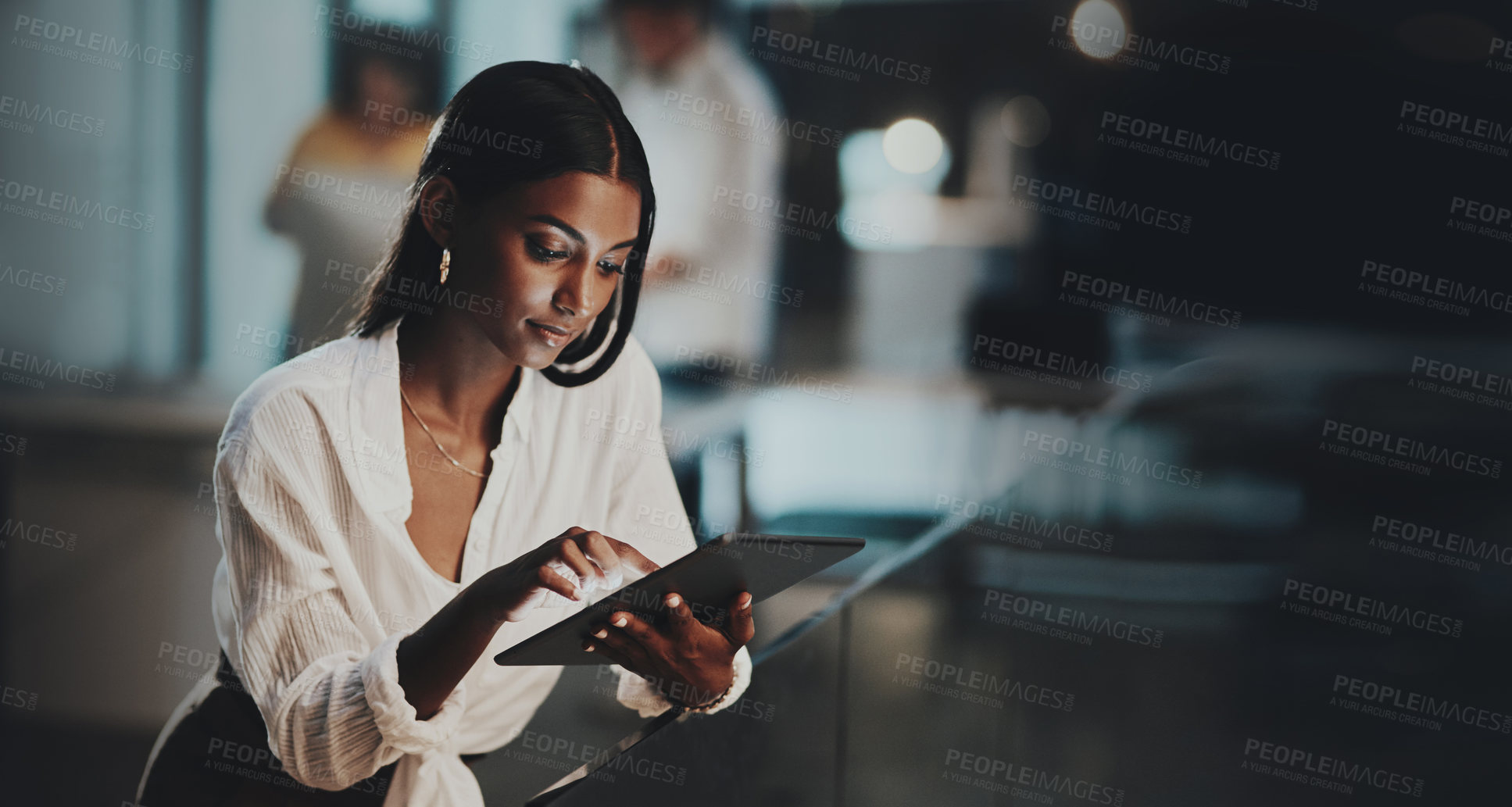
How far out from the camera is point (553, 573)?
1.18 meters

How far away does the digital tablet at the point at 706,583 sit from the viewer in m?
1.10

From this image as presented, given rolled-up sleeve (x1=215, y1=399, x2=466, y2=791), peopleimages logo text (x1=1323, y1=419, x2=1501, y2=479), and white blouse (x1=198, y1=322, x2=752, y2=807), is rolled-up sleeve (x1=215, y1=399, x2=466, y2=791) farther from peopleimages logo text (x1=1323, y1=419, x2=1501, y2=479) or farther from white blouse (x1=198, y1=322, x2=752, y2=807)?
peopleimages logo text (x1=1323, y1=419, x2=1501, y2=479)

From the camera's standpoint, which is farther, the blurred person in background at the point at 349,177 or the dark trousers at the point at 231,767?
the blurred person in background at the point at 349,177

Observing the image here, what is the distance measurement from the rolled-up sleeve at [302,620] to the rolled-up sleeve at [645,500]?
0.30 meters

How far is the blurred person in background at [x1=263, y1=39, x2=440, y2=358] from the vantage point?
1443mm

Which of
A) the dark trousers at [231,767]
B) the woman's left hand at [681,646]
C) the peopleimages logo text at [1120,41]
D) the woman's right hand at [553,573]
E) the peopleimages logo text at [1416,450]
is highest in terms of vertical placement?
the peopleimages logo text at [1120,41]

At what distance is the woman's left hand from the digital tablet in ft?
0.04

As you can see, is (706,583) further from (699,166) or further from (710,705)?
(699,166)

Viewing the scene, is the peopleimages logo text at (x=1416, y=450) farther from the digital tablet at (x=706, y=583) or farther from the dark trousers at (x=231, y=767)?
the dark trousers at (x=231, y=767)

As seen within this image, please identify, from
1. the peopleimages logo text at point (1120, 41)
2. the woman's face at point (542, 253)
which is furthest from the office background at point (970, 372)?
the woman's face at point (542, 253)

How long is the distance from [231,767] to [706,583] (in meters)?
0.76

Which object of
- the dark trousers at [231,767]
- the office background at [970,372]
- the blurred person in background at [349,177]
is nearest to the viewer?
the dark trousers at [231,767]

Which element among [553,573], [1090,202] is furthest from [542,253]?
[1090,202]

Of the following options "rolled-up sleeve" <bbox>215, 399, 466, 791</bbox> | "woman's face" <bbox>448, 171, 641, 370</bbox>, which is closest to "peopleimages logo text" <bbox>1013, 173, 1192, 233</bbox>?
"woman's face" <bbox>448, 171, 641, 370</bbox>
